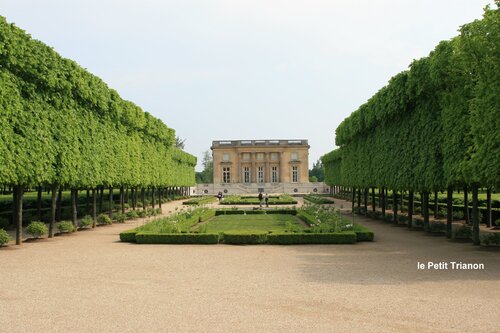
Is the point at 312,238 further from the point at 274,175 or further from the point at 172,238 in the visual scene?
the point at 274,175

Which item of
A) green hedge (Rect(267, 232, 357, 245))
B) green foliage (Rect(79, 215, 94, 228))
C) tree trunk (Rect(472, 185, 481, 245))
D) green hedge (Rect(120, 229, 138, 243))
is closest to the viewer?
tree trunk (Rect(472, 185, 481, 245))

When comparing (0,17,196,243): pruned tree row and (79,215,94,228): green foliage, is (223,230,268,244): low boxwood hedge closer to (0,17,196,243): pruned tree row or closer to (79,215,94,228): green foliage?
(0,17,196,243): pruned tree row

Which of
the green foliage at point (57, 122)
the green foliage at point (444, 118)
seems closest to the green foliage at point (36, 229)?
the green foliage at point (57, 122)

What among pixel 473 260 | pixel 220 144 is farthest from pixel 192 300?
pixel 220 144

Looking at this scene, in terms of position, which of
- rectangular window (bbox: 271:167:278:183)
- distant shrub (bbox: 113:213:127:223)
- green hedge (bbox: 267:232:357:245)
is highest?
rectangular window (bbox: 271:167:278:183)

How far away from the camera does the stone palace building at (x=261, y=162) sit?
3944 inches

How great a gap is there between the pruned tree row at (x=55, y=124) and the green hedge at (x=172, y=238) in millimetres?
4558

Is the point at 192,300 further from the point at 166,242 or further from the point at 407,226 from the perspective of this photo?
the point at 407,226

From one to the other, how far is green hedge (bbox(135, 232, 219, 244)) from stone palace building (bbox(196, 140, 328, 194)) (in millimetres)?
79522

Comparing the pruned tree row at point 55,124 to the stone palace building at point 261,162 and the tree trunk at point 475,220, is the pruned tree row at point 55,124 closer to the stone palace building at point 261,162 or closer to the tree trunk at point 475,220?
the tree trunk at point 475,220

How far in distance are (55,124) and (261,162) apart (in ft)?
263

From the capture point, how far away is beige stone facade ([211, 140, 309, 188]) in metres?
100

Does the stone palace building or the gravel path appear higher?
the stone palace building

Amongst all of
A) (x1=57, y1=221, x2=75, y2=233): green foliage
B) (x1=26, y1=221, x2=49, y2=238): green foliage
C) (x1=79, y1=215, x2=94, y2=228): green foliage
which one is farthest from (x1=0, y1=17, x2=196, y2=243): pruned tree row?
(x1=79, y1=215, x2=94, y2=228): green foliage
